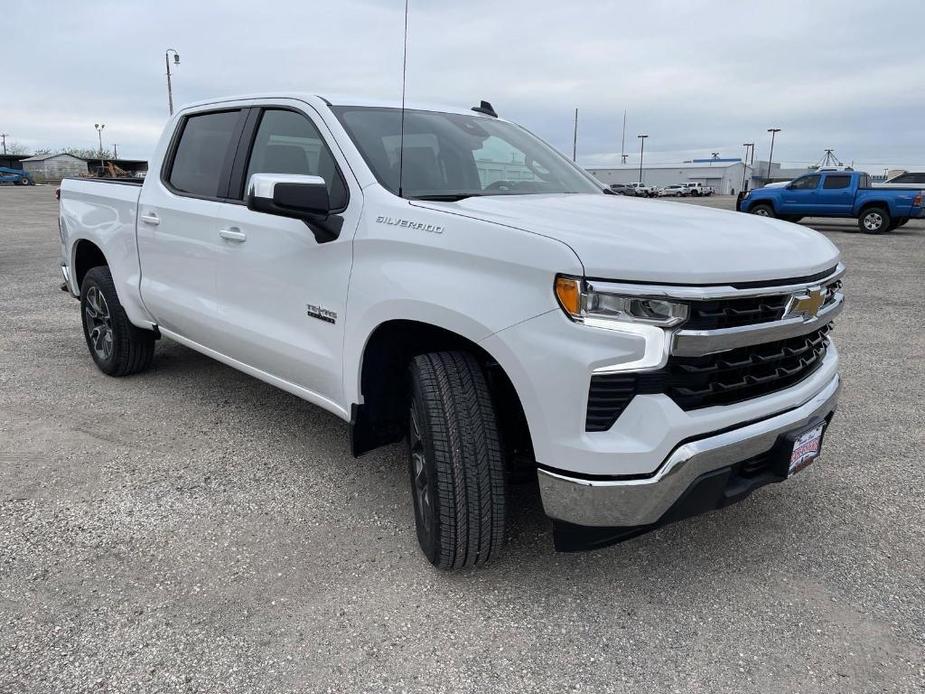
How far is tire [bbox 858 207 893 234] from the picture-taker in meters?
18.9

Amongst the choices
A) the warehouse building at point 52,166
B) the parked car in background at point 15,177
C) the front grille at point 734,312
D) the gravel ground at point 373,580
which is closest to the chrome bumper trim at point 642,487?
the front grille at point 734,312

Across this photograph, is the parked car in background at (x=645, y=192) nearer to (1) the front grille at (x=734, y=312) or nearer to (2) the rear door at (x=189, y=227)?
(1) the front grille at (x=734, y=312)

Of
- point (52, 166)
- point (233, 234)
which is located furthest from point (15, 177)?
point (233, 234)

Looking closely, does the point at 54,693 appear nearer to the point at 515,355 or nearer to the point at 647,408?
the point at 515,355

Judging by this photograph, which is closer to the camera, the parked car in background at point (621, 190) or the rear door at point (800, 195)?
the parked car in background at point (621, 190)

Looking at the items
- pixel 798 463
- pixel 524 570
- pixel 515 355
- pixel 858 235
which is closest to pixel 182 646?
pixel 524 570

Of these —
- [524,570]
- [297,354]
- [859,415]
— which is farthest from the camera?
[859,415]

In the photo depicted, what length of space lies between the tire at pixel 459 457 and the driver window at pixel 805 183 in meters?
19.9

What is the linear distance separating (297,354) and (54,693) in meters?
1.54

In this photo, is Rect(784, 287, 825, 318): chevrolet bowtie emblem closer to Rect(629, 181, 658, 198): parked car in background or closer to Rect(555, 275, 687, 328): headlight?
Rect(555, 275, 687, 328): headlight

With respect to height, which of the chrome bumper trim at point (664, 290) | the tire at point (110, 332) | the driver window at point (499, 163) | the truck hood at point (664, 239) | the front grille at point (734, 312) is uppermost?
the driver window at point (499, 163)

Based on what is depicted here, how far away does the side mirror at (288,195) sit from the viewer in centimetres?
271

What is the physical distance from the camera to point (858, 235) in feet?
61.7

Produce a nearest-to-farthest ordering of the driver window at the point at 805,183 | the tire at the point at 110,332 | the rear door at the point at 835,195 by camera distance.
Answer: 1. the tire at the point at 110,332
2. the rear door at the point at 835,195
3. the driver window at the point at 805,183
